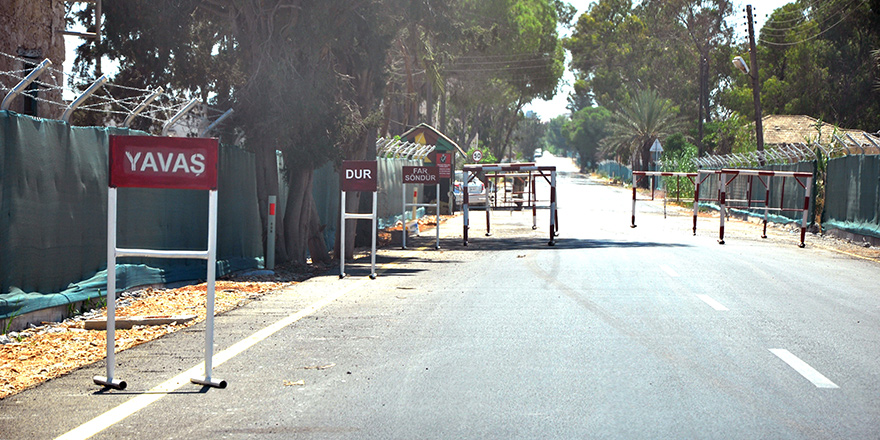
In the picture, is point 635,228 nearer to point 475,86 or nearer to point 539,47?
point 475,86

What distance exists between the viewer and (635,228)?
Result: 28047 mm

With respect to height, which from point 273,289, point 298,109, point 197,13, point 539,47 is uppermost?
point 539,47

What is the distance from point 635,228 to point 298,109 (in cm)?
1502

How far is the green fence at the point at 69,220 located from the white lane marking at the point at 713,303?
23.8ft

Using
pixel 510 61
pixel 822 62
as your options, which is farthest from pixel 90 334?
pixel 822 62

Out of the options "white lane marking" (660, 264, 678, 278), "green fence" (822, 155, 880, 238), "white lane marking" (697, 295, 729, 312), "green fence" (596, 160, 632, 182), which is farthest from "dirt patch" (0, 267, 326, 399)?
"green fence" (596, 160, 632, 182)

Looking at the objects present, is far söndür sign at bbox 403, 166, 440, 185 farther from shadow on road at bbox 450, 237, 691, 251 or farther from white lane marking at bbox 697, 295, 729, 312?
white lane marking at bbox 697, 295, 729, 312

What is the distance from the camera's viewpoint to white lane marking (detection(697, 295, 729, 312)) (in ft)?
35.9

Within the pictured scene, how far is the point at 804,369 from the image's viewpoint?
7.47 metres

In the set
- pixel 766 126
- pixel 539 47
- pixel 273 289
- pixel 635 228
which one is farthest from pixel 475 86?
pixel 273 289

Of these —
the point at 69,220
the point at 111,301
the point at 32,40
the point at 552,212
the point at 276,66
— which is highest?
the point at 32,40

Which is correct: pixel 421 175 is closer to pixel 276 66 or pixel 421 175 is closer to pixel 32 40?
pixel 276 66

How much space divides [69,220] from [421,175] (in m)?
10.6

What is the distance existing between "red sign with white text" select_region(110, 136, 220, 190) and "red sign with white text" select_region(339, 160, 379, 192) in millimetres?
8238
